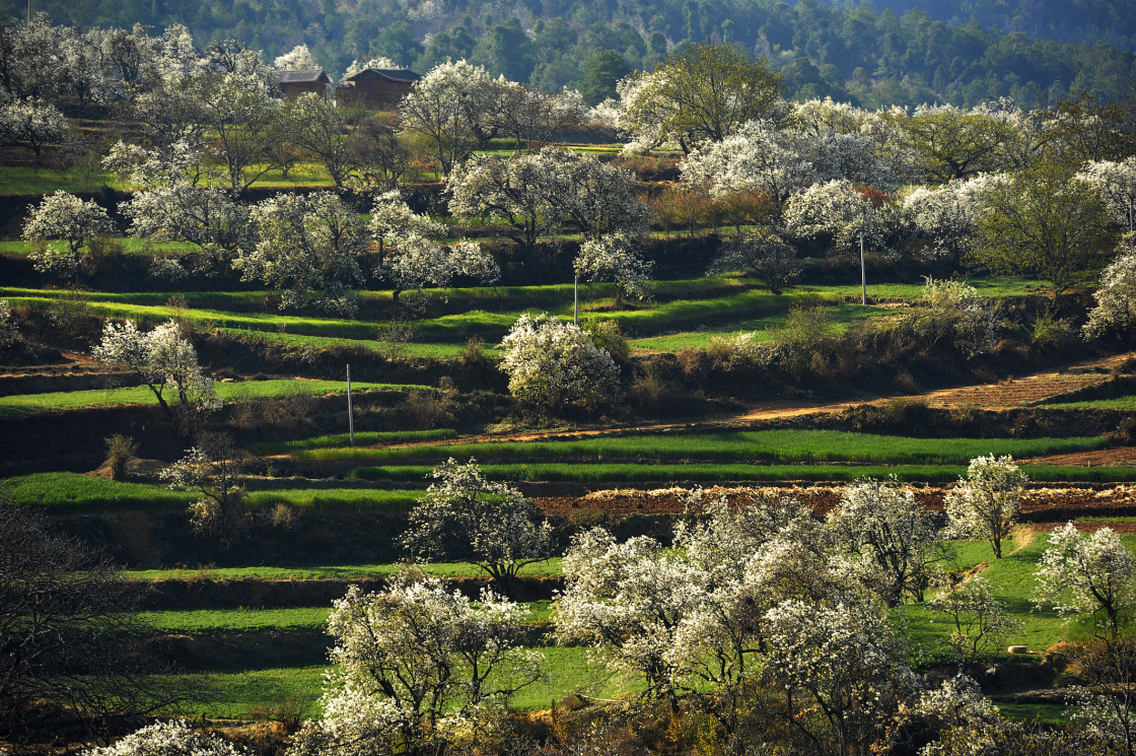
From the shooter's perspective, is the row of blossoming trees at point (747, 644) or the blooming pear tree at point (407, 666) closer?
the row of blossoming trees at point (747, 644)

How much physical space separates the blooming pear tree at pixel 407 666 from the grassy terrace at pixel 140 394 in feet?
105

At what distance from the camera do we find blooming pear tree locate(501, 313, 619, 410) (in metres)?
62.3

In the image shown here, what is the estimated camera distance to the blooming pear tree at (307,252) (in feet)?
246

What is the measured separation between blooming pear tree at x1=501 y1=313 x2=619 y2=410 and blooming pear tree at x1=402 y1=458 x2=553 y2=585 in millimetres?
15588

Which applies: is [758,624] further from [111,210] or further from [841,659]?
[111,210]

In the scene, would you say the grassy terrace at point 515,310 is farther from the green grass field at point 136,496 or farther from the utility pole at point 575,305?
the green grass field at point 136,496

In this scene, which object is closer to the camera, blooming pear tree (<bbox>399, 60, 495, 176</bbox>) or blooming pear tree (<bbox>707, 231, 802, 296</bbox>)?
blooming pear tree (<bbox>707, 231, 802, 296</bbox>)

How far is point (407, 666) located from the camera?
30141mm

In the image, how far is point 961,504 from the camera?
4409 centimetres

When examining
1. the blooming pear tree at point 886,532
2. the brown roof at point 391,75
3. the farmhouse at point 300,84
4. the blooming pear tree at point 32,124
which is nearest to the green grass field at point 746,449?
the blooming pear tree at point 886,532

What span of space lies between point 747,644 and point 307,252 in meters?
56.4

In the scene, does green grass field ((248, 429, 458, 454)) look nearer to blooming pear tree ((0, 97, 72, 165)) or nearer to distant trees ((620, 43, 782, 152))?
blooming pear tree ((0, 97, 72, 165))

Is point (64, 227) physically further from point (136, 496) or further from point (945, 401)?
point (945, 401)

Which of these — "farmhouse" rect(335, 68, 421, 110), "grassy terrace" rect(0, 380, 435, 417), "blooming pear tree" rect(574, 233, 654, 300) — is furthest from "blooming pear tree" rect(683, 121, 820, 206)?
"farmhouse" rect(335, 68, 421, 110)
